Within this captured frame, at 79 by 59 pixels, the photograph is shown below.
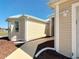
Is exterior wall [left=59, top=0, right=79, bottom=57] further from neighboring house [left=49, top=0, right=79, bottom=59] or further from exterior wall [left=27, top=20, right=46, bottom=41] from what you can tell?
exterior wall [left=27, top=20, right=46, bottom=41]

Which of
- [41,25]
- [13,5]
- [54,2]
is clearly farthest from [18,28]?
[13,5]

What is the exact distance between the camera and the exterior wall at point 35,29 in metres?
20.2

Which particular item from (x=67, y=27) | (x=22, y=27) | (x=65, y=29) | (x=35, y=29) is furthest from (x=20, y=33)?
(x=67, y=27)

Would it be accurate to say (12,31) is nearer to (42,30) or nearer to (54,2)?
(42,30)

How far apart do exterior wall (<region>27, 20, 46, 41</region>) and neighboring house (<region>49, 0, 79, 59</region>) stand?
1065 centimetres

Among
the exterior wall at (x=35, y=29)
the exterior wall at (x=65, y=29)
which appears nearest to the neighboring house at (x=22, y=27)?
the exterior wall at (x=35, y=29)

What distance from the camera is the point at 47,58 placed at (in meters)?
8.48

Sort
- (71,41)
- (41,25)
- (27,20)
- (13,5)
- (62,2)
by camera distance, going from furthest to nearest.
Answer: (13,5) → (41,25) → (27,20) → (62,2) → (71,41)

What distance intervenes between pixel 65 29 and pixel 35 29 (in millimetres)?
13279

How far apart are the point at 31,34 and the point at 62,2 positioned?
39.4 ft

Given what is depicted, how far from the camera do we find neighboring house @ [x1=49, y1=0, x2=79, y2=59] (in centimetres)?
798

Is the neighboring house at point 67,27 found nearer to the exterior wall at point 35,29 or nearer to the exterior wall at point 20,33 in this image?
the exterior wall at point 20,33

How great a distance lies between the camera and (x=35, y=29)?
21875 millimetres

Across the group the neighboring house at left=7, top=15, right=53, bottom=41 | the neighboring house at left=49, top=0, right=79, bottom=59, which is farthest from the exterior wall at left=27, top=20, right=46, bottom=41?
the neighboring house at left=49, top=0, right=79, bottom=59
